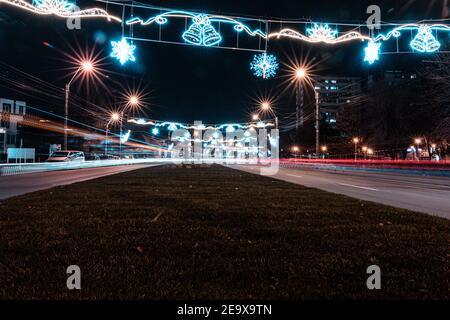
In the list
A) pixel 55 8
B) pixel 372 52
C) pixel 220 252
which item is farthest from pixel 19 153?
pixel 220 252

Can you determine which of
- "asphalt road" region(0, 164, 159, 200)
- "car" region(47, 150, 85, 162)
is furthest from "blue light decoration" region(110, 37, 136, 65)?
"car" region(47, 150, 85, 162)

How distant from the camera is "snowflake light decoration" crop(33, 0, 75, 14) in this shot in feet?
41.2

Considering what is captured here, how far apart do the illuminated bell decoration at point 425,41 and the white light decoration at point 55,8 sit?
13374 mm

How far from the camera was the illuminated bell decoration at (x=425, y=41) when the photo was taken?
16.3m

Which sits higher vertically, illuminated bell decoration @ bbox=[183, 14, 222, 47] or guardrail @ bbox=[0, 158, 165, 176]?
illuminated bell decoration @ bbox=[183, 14, 222, 47]

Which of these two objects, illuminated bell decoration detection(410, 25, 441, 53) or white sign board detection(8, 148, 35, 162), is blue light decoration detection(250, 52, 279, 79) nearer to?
illuminated bell decoration detection(410, 25, 441, 53)

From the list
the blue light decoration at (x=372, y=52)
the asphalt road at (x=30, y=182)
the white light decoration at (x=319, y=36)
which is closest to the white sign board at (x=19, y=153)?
the asphalt road at (x=30, y=182)

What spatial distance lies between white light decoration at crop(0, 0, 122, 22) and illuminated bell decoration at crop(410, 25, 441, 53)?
43.9 feet

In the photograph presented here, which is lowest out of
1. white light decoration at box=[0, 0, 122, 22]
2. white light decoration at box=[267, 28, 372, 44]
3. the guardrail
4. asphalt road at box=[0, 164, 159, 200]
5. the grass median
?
the grass median

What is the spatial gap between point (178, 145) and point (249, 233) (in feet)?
367

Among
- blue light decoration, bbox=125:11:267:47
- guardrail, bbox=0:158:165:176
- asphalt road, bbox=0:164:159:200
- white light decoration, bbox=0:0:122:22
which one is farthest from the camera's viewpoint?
guardrail, bbox=0:158:165:176

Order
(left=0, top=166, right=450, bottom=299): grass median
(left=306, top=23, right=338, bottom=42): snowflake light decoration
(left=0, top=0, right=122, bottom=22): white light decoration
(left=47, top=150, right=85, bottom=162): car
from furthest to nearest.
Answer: (left=47, top=150, right=85, bottom=162): car → (left=306, top=23, right=338, bottom=42): snowflake light decoration → (left=0, top=0, right=122, bottom=22): white light decoration → (left=0, top=166, right=450, bottom=299): grass median

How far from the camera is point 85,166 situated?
37625mm
